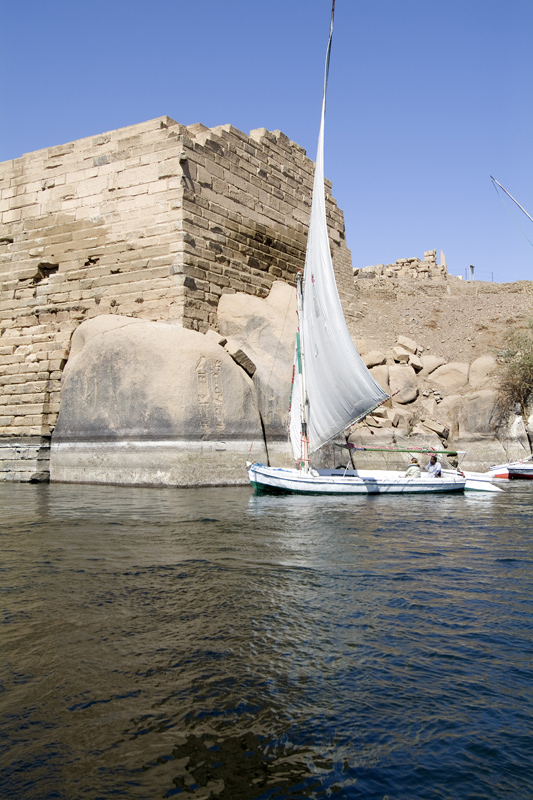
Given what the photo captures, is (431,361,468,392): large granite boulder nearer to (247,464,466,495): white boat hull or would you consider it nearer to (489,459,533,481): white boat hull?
(489,459,533,481): white boat hull

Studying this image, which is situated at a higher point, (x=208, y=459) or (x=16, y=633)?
(x=208, y=459)

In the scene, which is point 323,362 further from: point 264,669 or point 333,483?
point 264,669

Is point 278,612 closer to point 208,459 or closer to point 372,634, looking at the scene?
point 372,634

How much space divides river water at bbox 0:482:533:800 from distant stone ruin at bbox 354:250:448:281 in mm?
29938

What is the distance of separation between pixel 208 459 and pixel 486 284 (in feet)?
83.4

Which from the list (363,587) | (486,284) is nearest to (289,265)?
(363,587)

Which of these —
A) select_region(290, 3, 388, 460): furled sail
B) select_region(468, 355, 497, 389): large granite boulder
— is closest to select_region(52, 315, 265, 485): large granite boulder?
select_region(290, 3, 388, 460): furled sail

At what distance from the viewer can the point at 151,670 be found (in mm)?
3416

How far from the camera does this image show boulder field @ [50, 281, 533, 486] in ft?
41.2

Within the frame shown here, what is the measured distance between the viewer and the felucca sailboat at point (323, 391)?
38.3 ft

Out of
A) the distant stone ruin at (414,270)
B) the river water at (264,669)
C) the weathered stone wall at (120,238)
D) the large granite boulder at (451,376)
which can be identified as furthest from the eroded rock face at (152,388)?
the distant stone ruin at (414,270)

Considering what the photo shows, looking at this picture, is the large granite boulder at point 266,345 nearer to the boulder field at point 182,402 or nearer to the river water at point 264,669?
the boulder field at point 182,402

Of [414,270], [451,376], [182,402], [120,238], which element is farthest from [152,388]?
[414,270]

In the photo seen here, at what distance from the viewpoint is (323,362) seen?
39.8 ft
